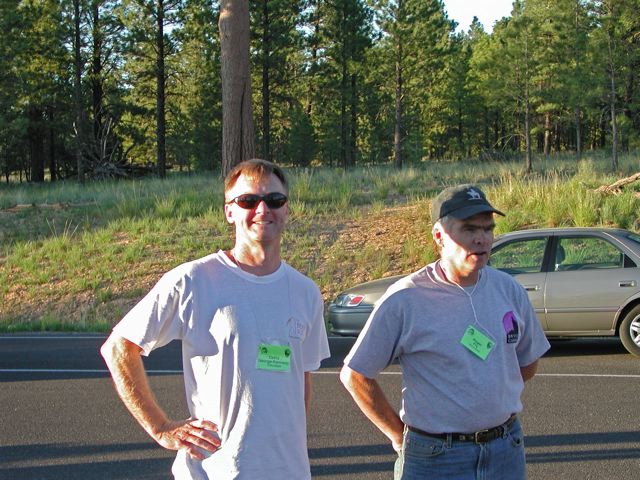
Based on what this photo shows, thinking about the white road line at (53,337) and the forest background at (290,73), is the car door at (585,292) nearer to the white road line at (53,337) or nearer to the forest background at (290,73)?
the white road line at (53,337)

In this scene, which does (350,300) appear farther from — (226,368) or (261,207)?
(226,368)

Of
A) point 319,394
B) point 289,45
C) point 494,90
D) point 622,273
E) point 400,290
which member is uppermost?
point 289,45

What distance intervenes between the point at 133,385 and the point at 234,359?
366 millimetres

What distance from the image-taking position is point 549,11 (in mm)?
37188

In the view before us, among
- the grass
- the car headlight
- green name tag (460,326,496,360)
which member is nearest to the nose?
green name tag (460,326,496,360)

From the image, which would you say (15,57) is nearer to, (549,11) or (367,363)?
(549,11)

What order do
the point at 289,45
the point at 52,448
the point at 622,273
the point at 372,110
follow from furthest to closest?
1. the point at 372,110
2. the point at 289,45
3. the point at 622,273
4. the point at 52,448

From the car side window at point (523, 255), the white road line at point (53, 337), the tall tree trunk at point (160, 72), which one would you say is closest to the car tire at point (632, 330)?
the car side window at point (523, 255)

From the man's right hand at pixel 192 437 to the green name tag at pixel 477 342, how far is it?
1.03 m

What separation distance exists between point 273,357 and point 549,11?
3792cm

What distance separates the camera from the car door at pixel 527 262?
9.30 m

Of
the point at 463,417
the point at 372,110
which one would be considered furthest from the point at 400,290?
the point at 372,110

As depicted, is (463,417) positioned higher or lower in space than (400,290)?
lower

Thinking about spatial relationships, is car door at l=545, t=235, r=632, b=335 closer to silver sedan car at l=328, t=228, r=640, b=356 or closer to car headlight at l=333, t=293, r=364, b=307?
silver sedan car at l=328, t=228, r=640, b=356
